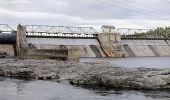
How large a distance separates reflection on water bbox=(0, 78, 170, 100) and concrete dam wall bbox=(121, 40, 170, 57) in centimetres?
11534

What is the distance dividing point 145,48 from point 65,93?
132438mm

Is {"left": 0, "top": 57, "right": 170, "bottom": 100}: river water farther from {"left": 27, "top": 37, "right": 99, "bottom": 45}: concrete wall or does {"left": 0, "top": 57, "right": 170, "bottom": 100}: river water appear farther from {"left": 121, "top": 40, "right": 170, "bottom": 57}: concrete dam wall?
{"left": 121, "top": 40, "right": 170, "bottom": 57}: concrete dam wall

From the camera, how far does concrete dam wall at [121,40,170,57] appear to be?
163 m

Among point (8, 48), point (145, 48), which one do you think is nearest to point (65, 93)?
point (8, 48)

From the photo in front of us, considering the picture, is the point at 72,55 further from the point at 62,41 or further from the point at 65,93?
the point at 65,93

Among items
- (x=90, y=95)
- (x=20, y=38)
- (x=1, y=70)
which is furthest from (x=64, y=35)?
(x=90, y=95)

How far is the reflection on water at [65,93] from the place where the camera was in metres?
37.4

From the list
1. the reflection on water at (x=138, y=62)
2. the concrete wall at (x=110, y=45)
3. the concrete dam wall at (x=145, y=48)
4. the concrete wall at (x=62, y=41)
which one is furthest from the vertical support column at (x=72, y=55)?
the concrete dam wall at (x=145, y=48)

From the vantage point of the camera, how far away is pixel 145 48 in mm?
170500

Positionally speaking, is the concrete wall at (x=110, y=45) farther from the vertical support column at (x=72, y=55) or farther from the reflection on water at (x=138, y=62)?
the vertical support column at (x=72, y=55)

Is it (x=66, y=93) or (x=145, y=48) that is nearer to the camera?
(x=66, y=93)

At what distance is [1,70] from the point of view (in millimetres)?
62719

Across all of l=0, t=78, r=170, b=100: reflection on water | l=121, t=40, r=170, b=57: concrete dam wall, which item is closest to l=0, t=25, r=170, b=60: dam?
l=121, t=40, r=170, b=57: concrete dam wall

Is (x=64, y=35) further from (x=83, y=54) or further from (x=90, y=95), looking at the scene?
(x=90, y=95)
